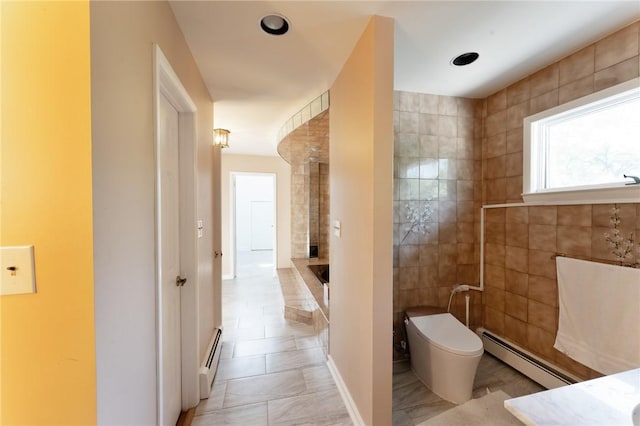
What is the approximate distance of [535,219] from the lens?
6.24 feet

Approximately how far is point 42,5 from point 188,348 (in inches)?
69.3

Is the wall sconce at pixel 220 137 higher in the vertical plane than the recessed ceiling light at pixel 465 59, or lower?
lower

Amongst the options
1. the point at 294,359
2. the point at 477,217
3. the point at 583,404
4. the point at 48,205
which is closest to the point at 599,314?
the point at 477,217

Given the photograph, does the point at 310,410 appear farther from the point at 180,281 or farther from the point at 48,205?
the point at 48,205

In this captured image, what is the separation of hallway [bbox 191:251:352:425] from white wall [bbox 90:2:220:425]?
2.74ft

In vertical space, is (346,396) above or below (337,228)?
below

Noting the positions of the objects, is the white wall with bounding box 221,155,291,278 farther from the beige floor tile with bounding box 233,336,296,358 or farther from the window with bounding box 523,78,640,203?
the window with bounding box 523,78,640,203

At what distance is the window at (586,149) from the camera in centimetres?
144

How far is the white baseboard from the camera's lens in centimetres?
150

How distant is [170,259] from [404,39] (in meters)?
1.95

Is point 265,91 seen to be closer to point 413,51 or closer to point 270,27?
point 270,27

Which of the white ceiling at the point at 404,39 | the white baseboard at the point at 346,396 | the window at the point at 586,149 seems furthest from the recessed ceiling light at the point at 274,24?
the white baseboard at the point at 346,396

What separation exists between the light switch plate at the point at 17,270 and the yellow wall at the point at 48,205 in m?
0.01

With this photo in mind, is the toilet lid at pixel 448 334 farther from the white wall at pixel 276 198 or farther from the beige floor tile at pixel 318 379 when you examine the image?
the white wall at pixel 276 198
